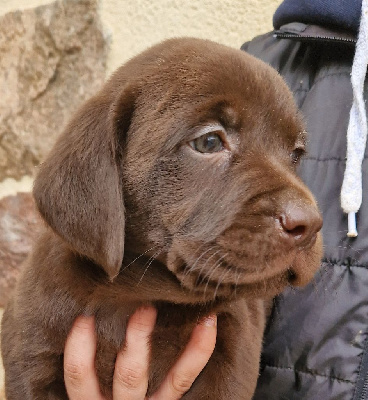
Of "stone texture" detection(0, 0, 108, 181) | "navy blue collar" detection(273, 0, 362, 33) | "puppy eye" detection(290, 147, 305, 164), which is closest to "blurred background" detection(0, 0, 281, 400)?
"stone texture" detection(0, 0, 108, 181)

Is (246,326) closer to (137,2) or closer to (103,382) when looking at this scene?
(103,382)

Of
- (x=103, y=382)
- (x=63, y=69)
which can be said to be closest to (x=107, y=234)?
(x=103, y=382)

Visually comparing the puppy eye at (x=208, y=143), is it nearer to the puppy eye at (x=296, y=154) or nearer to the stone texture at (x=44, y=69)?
the puppy eye at (x=296, y=154)

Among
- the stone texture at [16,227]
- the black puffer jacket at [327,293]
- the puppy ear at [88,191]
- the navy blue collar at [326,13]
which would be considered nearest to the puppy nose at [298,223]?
the puppy ear at [88,191]

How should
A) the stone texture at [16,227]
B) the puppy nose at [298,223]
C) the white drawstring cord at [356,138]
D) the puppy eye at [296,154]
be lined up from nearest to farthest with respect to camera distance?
the puppy nose at [298,223] → the puppy eye at [296,154] → the white drawstring cord at [356,138] → the stone texture at [16,227]

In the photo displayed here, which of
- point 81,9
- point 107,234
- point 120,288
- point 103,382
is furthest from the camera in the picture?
point 81,9

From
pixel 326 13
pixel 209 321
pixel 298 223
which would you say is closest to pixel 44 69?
pixel 326 13

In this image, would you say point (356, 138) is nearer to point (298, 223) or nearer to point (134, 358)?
point (298, 223)
